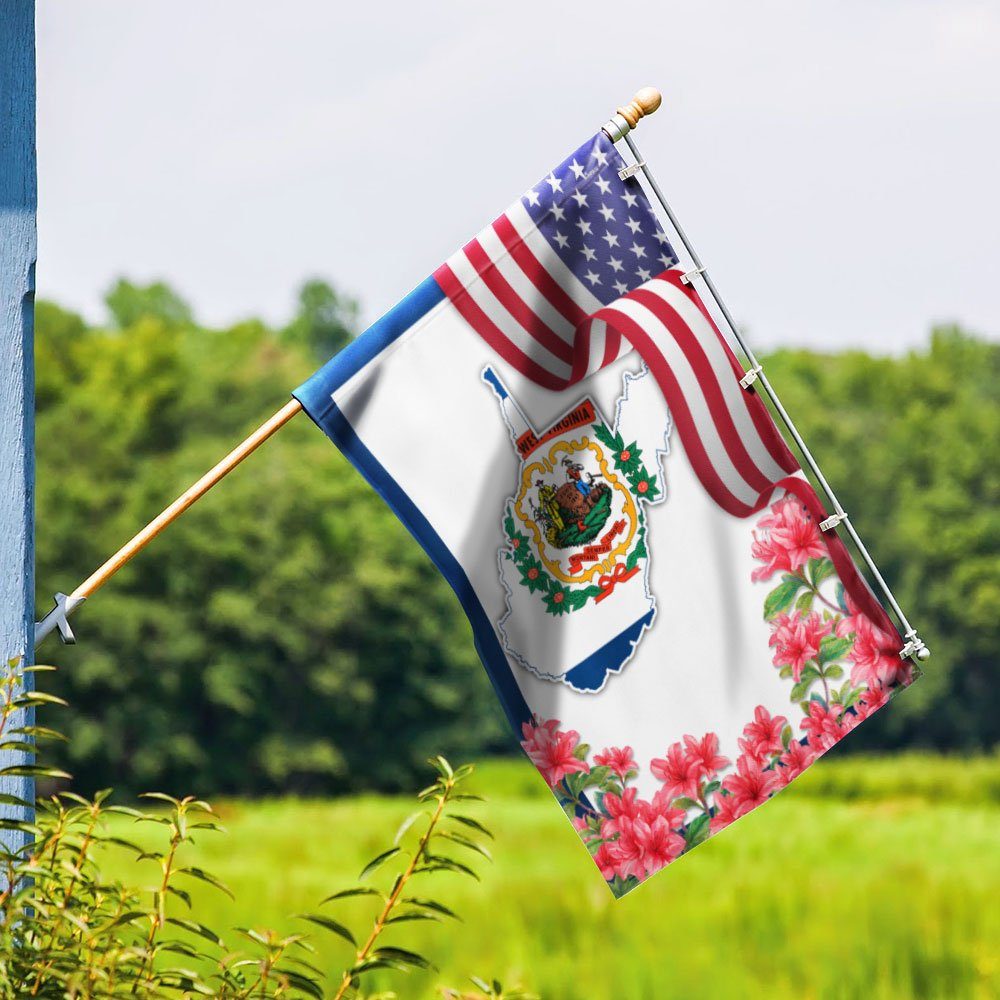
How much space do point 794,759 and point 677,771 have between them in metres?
0.29

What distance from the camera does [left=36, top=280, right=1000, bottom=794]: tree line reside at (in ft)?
97.3

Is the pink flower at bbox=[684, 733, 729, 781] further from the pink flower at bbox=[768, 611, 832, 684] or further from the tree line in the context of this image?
the tree line

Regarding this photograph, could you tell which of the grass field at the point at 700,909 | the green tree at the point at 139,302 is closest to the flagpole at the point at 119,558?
the grass field at the point at 700,909

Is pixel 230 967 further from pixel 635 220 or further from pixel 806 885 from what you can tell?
pixel 806 885

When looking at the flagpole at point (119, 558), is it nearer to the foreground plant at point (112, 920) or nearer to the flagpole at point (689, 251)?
the foreground plant at point (112, 920)

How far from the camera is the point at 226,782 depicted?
3084 centimetres

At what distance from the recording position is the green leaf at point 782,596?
382 centimetres

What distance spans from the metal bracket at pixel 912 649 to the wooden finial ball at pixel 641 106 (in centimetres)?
148

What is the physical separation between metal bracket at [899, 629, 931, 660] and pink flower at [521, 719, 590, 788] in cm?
84

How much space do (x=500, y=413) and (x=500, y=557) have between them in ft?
1.21

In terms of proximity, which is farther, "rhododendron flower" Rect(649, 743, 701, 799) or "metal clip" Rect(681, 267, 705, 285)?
"metal clip" Rect(681, 267, 705, 285)

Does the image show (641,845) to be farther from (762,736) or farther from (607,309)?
(607,309)

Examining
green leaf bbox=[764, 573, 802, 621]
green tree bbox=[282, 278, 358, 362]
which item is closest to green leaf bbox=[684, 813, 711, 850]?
green leaf bbox=[764, 573, 802, 621]

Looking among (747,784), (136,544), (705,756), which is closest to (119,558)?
(136,544)
